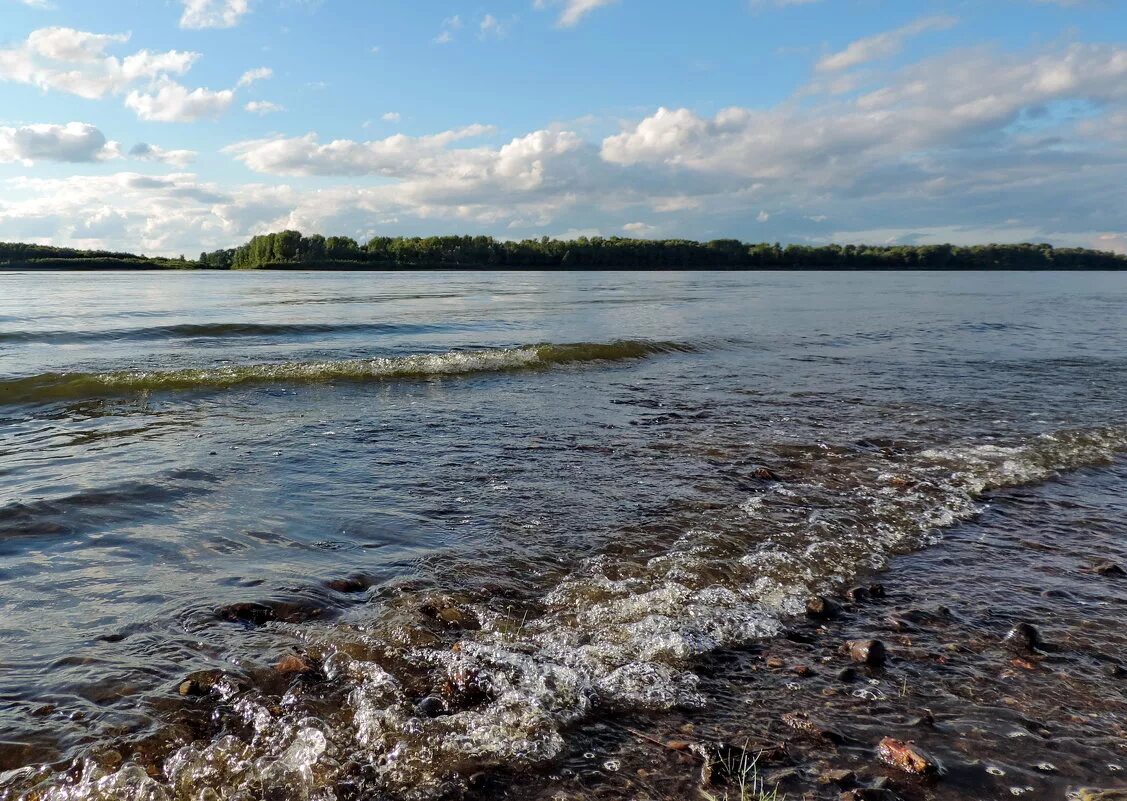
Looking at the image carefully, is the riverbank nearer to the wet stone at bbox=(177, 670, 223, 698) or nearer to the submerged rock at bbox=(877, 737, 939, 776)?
the submerged rock at bbox=(877, 737, 939, 776)

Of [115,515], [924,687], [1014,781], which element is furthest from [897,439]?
[115,515]

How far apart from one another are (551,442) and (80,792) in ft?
24.0

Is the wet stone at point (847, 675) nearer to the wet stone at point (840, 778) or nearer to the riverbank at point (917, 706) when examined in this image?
the riverbank at point (917, 706)

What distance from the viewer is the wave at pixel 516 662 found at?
321 cm

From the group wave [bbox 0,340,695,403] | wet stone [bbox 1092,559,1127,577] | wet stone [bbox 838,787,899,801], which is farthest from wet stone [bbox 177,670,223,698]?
wave [bbox 0,340,695,403]

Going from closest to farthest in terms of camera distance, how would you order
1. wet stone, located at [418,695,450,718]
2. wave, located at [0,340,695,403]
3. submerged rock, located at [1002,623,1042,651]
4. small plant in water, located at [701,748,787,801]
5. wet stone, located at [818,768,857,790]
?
small plant in water, located at [701,748,787,801] < wet stone, located at [818,768,857,790] < wet stone, located at [418,695,450,718] < submerged rock, located at [1002,623,1042,651] < wave, located at [0,340,695,403]

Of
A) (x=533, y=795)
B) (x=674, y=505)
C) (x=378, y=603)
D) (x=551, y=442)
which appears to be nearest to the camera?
(x=533, y=795)

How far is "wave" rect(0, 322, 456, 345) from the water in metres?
4.88

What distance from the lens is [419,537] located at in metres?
6.29

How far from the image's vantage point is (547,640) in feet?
14.3

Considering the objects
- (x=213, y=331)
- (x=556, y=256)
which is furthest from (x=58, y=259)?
(x=213, y=331)

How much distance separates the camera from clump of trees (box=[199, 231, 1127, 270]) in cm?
13838

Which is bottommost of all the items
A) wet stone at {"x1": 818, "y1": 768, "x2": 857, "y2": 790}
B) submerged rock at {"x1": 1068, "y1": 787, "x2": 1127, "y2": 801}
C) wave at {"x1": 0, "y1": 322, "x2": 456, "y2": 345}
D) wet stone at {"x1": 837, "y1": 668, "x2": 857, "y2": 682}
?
submerged rock at {"x1": 1068, "y1": 787, "x2": 1127, "y2": 801}

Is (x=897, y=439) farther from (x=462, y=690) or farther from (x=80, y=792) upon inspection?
(x=80, y=792)
